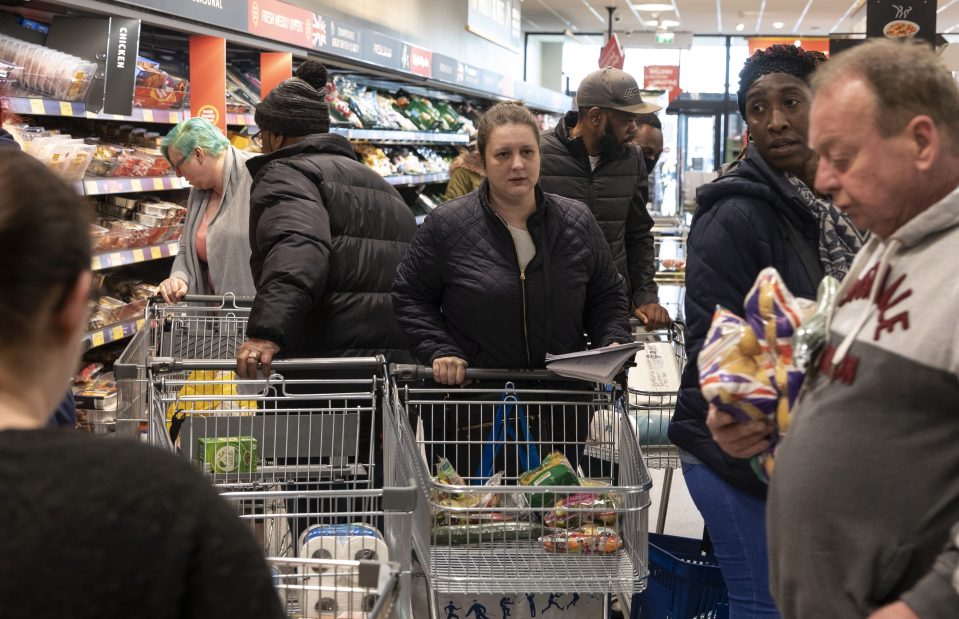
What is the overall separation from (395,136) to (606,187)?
458 cm

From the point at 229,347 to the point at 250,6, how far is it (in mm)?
2449

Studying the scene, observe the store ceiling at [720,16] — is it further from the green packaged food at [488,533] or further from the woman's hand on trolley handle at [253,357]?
the green packaged food at [488,533]

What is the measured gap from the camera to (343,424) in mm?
2734

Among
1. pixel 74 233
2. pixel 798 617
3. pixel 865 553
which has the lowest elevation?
pixel 798 617

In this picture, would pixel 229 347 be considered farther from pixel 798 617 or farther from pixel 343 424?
pixel 798 617

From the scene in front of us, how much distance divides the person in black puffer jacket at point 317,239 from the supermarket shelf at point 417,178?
4.26 metres

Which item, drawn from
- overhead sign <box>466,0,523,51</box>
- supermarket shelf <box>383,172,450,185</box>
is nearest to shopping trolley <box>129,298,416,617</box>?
supermarket shelf <box>383,172,450,185</box>

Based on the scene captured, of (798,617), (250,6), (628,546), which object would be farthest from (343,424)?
(250,6)

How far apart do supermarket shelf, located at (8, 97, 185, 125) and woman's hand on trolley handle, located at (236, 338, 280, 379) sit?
64.3 inches

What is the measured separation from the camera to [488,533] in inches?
97.4

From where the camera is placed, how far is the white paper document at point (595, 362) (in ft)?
8.65

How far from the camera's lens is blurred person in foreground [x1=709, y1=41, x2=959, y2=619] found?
1.34 metres

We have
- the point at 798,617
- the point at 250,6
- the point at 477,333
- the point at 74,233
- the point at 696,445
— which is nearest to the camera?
the point at 74,233

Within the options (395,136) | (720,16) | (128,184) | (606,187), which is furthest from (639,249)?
(720,16)
